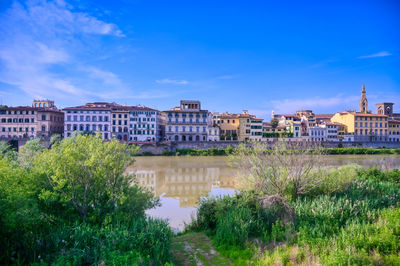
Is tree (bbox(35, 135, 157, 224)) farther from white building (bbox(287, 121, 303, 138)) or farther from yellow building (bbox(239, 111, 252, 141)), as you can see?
white building (bbox(287, 121, 303, 138))

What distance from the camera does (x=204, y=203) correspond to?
454 inches

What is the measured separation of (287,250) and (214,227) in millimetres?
3601

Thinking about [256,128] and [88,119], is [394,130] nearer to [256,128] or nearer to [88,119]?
[256,128]

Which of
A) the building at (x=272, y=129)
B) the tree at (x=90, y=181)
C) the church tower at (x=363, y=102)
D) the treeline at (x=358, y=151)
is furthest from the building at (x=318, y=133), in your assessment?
the tree at (x=90, y=181)

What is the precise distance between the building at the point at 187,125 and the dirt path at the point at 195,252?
53.4 m

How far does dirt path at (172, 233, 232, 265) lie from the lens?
25.4 ft

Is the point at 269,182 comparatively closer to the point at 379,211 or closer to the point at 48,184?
the point at 379,211

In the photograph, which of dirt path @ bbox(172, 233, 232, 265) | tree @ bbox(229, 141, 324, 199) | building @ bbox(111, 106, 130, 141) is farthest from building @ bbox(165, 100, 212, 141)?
dirt path @ bbox(172, 233, 232, 265)

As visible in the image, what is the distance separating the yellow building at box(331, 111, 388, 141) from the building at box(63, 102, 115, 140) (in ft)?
240

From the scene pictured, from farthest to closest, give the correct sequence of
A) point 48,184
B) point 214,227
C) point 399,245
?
point 214,227 < point 48,184 < point 399,245

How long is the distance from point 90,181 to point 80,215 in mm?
1375

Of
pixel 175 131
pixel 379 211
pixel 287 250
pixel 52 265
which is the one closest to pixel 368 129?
pixel 175 131

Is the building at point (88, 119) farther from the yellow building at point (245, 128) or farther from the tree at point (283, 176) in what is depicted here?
the tree at point (283, 176)

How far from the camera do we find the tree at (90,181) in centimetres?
931
